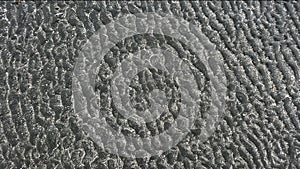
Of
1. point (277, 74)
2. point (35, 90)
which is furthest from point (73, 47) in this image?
point (277, 74)

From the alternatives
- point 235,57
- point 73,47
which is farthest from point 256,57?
point 73,47

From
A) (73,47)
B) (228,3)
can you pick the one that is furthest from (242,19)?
(73,47)

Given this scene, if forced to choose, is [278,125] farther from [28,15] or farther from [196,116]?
[28,15]

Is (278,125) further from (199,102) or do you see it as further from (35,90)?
(35,90)

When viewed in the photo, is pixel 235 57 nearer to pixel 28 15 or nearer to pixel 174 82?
pixel 174 82
